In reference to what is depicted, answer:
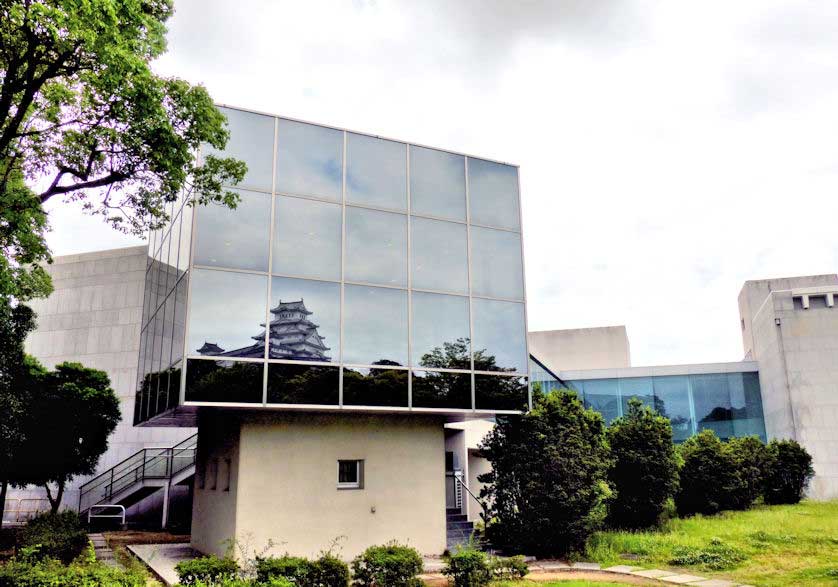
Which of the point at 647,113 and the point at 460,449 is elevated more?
the point at 647,113

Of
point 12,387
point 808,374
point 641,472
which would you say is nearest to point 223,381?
point 12,387

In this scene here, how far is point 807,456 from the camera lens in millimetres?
25172

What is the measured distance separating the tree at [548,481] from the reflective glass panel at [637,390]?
1843cm

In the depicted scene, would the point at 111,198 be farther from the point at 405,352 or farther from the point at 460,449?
the point at 460,449

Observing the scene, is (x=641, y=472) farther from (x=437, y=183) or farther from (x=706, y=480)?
(x=437, y=183)

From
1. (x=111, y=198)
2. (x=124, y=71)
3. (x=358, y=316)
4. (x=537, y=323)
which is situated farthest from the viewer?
(x=537, y=323)

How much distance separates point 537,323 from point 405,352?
146ft

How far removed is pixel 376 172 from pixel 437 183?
5.52ft

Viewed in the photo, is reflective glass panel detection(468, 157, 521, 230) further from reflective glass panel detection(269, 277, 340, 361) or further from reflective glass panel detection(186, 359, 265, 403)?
reflective glass panel detection(186, 359, 265, 403)

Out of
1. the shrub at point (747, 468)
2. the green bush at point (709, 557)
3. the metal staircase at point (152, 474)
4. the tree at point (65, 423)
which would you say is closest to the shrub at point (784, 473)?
the shrub at point (747, 468)

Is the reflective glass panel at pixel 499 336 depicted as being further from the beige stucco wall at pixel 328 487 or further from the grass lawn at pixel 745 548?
the grass lawn at pixel 745 548

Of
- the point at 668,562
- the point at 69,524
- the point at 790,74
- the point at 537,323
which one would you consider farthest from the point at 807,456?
the point at 537,323

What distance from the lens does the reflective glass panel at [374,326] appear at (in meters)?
14.3

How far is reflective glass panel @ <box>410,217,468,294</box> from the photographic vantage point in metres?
15.5
